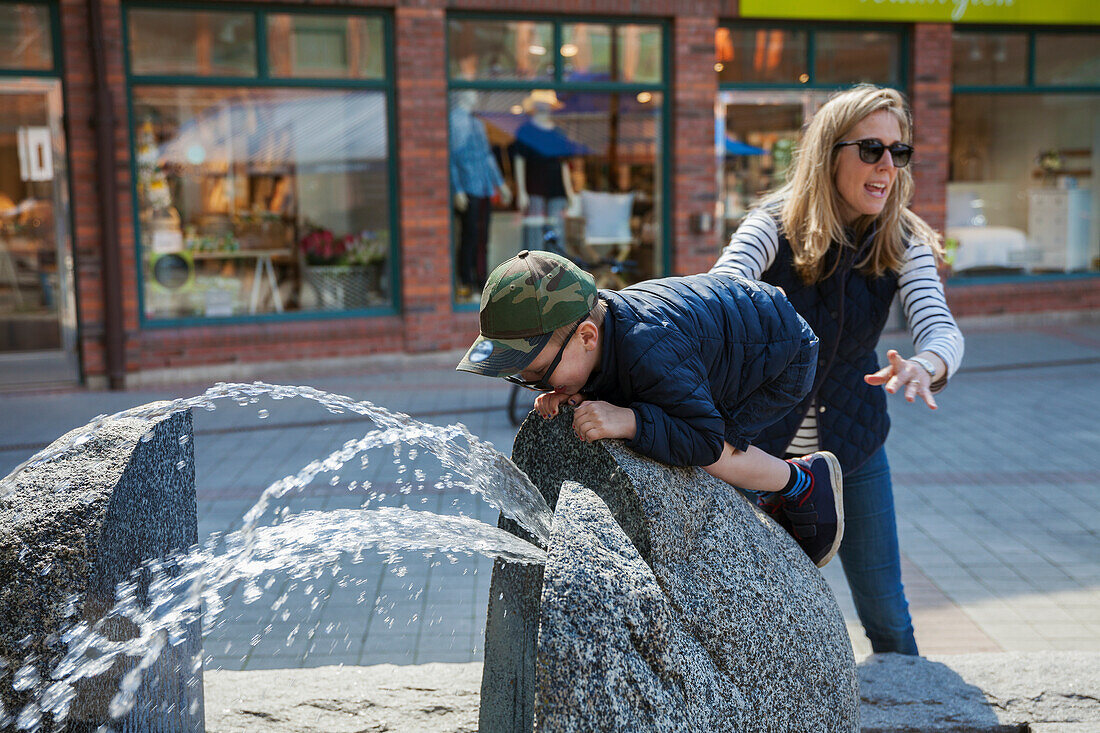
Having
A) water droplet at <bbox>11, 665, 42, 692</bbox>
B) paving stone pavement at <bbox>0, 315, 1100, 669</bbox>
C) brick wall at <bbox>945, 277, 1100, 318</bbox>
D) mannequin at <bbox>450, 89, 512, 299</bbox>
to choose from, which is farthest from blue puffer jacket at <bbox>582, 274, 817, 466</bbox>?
brick wall at <bbox>945, 277, 1100, 318</bbox>

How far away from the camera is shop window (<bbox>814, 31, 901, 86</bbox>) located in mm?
12766

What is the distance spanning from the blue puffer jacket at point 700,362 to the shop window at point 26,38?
9.13m

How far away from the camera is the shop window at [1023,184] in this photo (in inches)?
535

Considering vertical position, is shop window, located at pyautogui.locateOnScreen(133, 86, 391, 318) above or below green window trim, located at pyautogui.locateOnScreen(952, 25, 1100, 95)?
below

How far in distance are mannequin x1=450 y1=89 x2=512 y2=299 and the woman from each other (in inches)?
328

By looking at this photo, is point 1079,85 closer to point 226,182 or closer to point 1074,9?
point 1074,9

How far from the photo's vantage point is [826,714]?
8.50ft

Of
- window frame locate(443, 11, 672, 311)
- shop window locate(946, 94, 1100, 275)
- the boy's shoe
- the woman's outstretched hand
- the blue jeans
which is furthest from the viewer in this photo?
shop window locate(946, 94, 1100, 275)

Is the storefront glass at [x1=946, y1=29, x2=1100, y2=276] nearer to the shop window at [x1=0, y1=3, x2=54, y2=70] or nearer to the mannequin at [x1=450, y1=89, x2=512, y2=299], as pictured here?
the mannequin at [x1=450, y1=89, x2=512, y2=299]

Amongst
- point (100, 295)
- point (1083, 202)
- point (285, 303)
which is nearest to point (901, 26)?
point (1083, 202)

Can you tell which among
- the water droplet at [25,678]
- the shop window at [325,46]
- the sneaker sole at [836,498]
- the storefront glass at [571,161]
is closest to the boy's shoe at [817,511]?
the sneaker sole at [836,498]

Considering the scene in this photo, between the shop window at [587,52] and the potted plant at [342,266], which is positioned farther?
the shop window at [587,52]

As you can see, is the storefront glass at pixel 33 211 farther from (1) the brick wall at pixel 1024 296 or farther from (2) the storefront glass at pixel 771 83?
(1) the brick wall at pixel 1024 296

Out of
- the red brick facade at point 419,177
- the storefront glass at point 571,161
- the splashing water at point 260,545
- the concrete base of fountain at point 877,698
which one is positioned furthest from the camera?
the storefront glass at point 571,161
